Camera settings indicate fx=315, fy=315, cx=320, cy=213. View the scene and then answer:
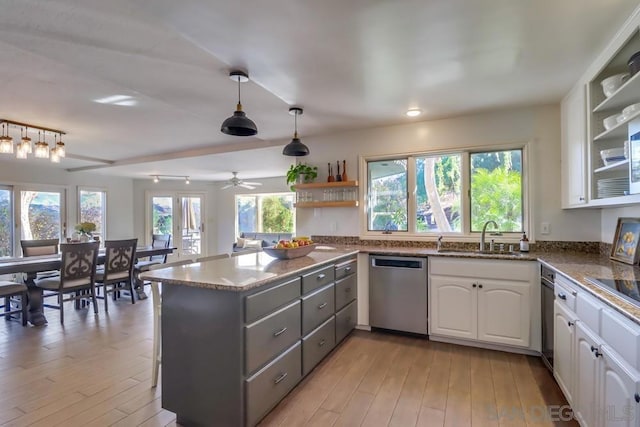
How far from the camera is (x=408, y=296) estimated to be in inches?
123

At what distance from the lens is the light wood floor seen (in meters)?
1.93

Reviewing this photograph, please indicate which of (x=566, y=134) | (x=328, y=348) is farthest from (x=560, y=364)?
(x=566, y=134)

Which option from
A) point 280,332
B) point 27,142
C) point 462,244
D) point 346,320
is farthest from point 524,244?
point 27,142

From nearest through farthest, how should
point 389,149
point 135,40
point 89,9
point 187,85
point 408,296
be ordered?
point 89,9
point 135,40
point 187,85
point 408,296
point 389,149

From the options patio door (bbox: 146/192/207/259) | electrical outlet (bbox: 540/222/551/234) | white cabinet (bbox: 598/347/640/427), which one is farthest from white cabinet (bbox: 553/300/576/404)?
patio door (bbox: 146/192/207/259)

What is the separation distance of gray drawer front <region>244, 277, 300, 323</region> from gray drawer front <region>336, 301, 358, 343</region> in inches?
35.3

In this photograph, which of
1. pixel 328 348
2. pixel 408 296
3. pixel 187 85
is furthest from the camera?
pixel 408 296

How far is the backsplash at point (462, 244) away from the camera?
9.50 feet

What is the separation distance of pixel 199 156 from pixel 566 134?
4.64 meters

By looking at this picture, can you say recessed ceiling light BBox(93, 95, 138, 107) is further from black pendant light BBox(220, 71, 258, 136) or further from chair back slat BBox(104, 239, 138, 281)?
chair back slat BBox(104, 239, 138, 281)

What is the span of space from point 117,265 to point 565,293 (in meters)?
5.01

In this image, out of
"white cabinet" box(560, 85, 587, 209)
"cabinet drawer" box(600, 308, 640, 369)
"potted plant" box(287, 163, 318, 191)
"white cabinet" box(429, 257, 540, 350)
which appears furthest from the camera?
"potted plant" box(287, 163, 318, 191)

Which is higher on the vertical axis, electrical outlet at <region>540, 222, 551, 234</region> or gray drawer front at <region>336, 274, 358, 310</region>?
electrical outlet at <region>540, 222, 551, 234</region>

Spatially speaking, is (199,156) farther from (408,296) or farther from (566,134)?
(566,134)
